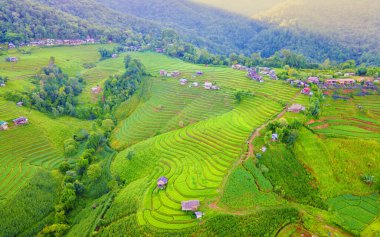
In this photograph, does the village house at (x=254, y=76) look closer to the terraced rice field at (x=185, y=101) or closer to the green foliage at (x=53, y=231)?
the terraced rice field at (x=185, y=101)

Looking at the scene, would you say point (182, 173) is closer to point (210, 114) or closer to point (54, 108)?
point (210, 114)

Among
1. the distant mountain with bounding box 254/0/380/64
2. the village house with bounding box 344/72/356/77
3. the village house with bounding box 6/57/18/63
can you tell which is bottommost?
the village house with bounding box 6/57/18/63

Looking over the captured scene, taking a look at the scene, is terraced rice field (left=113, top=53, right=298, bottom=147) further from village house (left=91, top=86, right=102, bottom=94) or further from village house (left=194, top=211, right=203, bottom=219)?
village house (left=194, top=211, right=203, bottom=219)

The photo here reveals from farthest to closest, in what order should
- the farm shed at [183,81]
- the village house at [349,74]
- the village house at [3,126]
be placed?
the farm shed at [183,81] → the village house at [349,74] → the village house at [3,126]

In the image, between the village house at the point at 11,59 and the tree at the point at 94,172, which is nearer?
the tree at the point at 94,172

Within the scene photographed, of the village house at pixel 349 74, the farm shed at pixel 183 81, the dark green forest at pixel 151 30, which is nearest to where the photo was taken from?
the village house at pixel 349 74

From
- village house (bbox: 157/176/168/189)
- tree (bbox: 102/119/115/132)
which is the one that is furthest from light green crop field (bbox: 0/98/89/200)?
village house (bbox: 157/176/168/189)

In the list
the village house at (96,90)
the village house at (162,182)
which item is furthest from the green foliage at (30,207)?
the village house at (96,90)

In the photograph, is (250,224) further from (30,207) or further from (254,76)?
(254,76)
